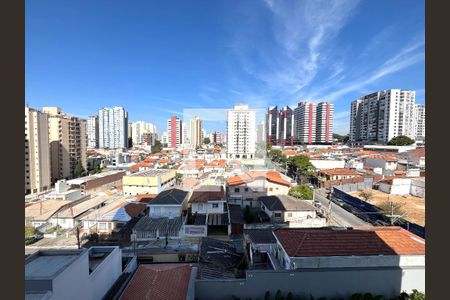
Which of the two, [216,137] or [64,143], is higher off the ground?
[216,137]

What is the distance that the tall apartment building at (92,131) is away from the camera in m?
60.0

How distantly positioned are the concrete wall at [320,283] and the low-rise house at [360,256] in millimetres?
27

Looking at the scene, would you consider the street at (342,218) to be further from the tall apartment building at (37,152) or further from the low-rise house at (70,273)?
the tall apartment building at (37,152)

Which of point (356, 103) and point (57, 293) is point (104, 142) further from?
point (356, 103)

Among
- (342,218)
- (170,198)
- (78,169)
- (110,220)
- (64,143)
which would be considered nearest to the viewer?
(110,220)

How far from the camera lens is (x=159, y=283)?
6.81m

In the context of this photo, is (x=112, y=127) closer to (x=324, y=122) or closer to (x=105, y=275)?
(x=324, y=122)

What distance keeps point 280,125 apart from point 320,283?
65877 millimetres

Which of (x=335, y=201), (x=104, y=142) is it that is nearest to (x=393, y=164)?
(x=335, y=201)

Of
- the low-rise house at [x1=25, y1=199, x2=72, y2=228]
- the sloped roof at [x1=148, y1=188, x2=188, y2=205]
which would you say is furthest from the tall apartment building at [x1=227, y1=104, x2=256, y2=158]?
the low-rise house at [x1=25, y1=199, x2=72, y2=228]

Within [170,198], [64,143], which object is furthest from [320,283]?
[64,143]

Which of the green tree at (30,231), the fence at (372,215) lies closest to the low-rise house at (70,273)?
the green tree at (30,231)

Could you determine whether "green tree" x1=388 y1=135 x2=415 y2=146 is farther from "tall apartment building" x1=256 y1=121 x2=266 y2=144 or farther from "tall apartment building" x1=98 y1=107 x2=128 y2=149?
"tall apartment building" x1=98 y1=107 x2=128 y2=149

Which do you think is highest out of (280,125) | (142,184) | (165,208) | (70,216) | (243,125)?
(280,125)
